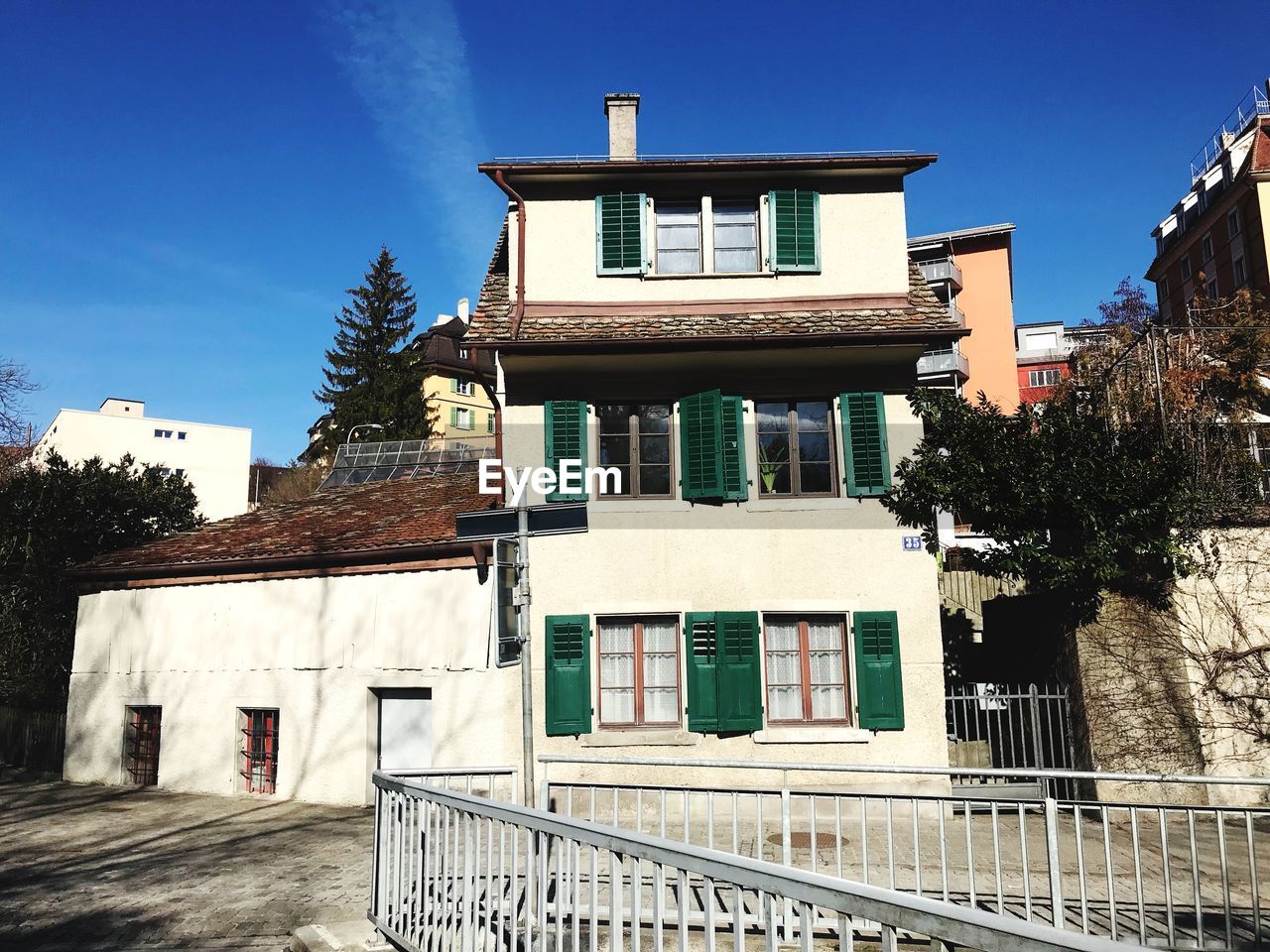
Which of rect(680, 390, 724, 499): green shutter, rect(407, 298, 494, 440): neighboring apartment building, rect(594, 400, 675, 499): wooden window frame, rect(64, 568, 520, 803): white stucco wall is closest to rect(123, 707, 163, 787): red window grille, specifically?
rect(64, 568, 520, 803): white stucco wall

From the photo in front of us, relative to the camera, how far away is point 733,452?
496 inches

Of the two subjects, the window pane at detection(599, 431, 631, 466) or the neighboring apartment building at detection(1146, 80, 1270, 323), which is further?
the neighboring apartment building at detection(1146, 80, 1270, 323)

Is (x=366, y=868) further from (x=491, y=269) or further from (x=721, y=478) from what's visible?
(x=491, y=269)

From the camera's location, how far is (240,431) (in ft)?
188

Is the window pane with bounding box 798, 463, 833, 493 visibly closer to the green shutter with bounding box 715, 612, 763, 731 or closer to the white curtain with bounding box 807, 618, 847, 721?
the white curtain with bounding box 807, 618, 847, 721

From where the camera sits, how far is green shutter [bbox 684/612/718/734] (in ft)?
39.1

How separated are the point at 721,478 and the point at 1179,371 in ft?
28.1

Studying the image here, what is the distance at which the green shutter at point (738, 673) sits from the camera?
11898mm

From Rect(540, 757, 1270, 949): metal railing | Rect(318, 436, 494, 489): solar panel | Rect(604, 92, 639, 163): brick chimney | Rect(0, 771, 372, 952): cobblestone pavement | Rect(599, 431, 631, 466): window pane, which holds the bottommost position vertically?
Rect(0, 771, 372, 952): cobblestone pavement

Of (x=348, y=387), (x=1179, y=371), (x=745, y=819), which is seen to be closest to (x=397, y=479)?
(x=745, y=819)

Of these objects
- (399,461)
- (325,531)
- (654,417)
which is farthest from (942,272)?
(325,531)

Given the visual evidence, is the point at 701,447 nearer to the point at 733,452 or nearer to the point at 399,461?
the point at 733,452

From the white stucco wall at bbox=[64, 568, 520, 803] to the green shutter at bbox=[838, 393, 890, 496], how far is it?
18.7 feet

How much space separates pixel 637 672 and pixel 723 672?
1.21 metres
